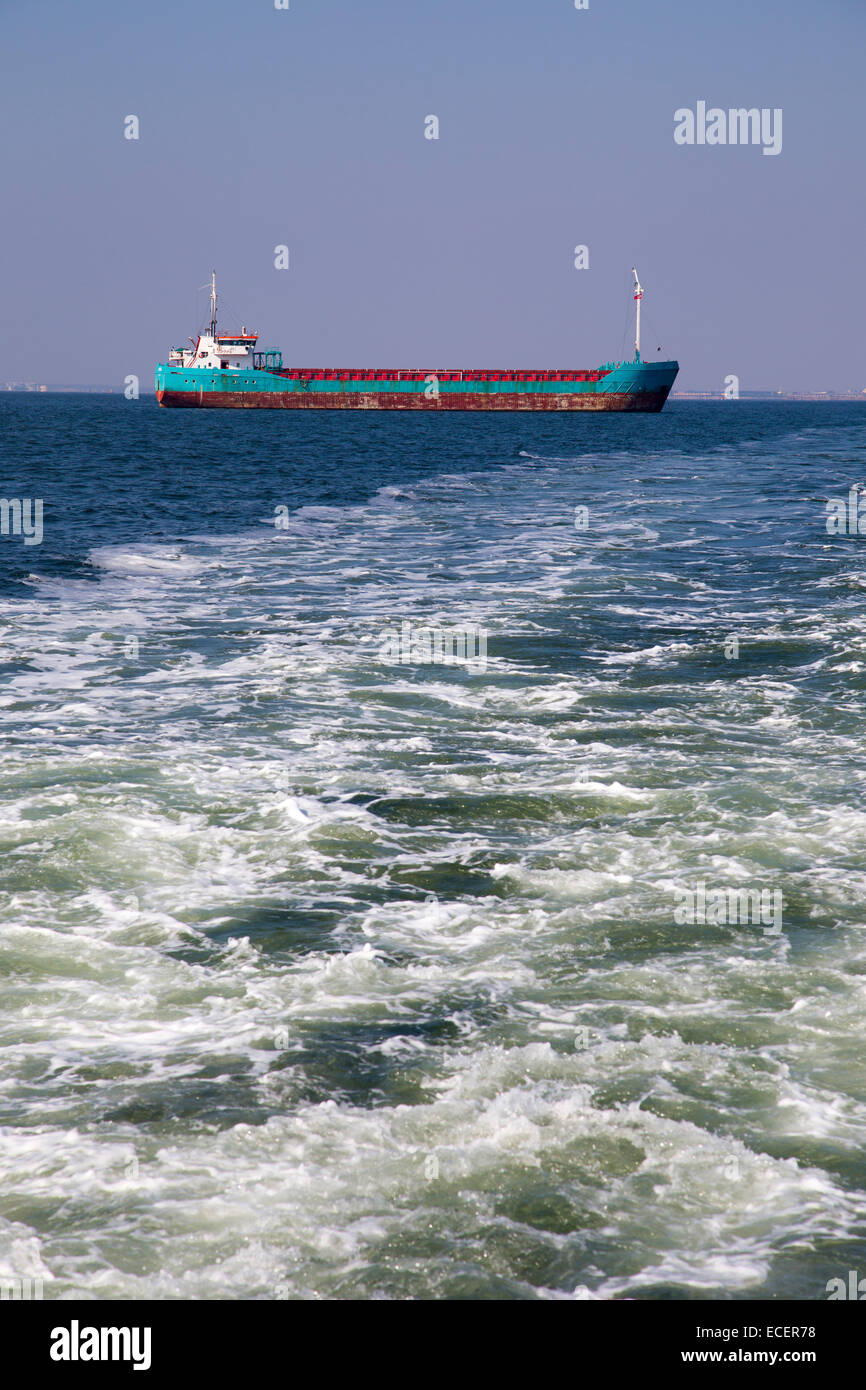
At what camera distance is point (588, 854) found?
379 inches

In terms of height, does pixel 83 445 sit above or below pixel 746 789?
above

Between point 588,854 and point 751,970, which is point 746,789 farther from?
point 751,970

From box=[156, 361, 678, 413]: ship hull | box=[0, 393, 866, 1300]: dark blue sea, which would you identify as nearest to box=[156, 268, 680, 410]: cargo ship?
box=[156, 361, 678, 413]: ship hull

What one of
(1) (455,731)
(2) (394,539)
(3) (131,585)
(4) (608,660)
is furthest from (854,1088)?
(2) (394,539)

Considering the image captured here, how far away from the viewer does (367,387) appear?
129125mm

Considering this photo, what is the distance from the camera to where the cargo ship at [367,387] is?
125062 mm

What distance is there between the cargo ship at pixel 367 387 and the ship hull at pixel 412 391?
0.36 feet

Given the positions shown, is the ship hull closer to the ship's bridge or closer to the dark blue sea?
the ship's bridge

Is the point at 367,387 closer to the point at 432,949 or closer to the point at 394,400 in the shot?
the point at 394,400

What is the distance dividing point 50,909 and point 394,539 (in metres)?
22.2

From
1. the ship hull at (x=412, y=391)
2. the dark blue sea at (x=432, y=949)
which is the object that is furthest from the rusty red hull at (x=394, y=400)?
the dark blue sea at (x=432, y=949)

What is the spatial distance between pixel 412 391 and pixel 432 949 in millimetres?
125195

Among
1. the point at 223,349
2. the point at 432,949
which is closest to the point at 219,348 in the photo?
the point at 223,349

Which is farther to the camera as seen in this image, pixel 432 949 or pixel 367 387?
pixel 367 387
